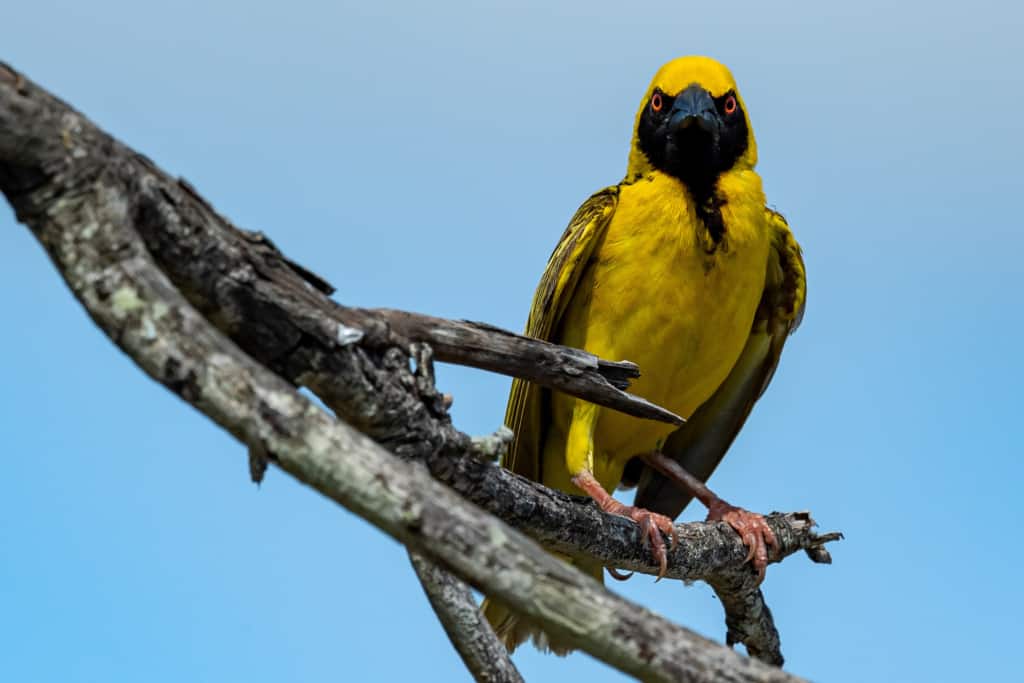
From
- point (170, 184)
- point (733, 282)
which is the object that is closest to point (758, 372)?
point (733, 282)

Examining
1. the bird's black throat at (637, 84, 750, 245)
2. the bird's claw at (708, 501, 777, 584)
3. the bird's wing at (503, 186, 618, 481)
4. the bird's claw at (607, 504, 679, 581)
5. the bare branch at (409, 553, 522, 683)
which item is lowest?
the bare branch at (409, 553, 522, 683)

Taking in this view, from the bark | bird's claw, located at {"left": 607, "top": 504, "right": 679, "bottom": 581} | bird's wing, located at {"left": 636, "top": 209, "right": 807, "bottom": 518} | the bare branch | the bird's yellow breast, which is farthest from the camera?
bird's wing, located at {"left": 636, "top": 209, "right": 807, "bottom": 518}

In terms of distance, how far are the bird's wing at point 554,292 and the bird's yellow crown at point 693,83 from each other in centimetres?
22

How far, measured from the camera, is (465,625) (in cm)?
431

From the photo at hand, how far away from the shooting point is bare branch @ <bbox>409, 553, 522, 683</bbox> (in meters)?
4.27

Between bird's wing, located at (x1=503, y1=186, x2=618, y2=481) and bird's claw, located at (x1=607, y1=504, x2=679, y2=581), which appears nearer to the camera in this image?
bird's claw, located at (x1=607, y1=504, x2=679, y2=581)

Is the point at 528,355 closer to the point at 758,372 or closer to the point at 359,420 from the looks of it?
the point at 359,420

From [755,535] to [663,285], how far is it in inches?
48.4

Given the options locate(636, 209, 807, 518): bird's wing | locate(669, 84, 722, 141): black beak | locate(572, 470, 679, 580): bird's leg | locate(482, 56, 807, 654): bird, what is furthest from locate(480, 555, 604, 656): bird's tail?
locate(669, 84, 722, 141): black beak

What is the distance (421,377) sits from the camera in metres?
3.60

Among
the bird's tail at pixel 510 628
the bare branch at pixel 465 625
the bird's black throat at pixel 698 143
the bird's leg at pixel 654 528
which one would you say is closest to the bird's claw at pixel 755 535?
the bird's leg at pixel 654 528

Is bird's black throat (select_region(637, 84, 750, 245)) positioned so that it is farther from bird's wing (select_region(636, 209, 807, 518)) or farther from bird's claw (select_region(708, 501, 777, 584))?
bird's claw (select_region(708, 501, 777, 584))

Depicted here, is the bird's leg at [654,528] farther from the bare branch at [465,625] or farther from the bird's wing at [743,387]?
the bird's wing at [743,387]

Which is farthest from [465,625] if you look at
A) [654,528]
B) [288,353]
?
[288,353]
